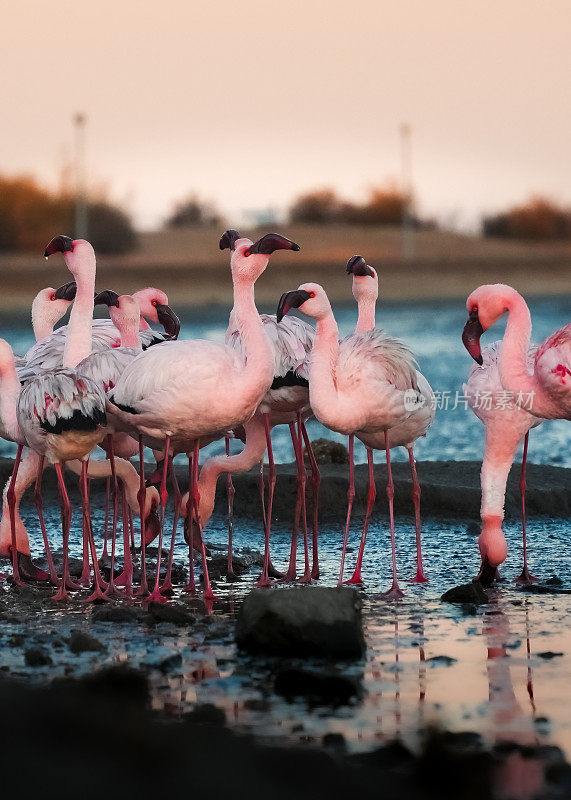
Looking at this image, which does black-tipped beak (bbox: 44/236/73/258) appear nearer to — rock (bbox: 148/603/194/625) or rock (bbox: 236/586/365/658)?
rock (bbox: 148/603/194/625)

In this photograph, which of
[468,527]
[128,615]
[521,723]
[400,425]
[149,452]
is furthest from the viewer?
[149,452]

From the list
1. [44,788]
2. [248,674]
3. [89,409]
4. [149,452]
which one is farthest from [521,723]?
[149,452]

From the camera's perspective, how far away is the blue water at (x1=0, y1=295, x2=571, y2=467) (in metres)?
14.2

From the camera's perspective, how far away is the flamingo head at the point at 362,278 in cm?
875

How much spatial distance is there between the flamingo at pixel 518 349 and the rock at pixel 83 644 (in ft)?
10.1

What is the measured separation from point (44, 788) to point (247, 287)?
4.15 m

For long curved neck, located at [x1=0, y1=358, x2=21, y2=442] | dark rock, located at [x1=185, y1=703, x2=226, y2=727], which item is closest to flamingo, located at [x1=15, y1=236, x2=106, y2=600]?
long curved neck, located at [x1=0, y1=358, x2=21, y2=442]

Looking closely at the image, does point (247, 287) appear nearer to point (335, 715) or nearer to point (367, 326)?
point (367, 326)

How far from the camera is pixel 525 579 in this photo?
7.80m

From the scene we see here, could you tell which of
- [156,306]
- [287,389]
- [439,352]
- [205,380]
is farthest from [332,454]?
[439,352]

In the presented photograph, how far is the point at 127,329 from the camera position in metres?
9.00

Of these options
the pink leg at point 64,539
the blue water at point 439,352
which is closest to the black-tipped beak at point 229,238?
the blue water at point 439,352

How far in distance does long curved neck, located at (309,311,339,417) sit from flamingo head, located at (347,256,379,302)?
3.35ft

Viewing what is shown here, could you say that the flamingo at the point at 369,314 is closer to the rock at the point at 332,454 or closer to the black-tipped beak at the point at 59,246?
the black-tipped beak at the point at 59,246
